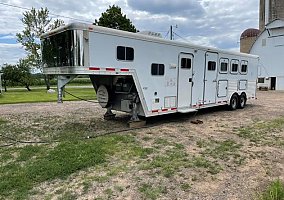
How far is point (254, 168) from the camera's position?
184 inches

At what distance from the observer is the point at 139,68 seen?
7.40m

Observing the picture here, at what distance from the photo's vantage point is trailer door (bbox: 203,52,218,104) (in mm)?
9773

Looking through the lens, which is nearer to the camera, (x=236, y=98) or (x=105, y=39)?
(x=105, y=39)

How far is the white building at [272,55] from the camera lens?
29528 millimetres

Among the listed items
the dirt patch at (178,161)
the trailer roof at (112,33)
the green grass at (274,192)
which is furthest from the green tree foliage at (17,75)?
the green grass at (274,192)

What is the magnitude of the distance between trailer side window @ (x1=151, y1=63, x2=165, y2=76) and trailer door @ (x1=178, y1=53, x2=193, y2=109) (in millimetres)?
794

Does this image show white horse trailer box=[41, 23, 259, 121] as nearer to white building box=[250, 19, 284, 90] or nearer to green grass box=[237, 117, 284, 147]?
green grass box=[237, 117, 284, 147]

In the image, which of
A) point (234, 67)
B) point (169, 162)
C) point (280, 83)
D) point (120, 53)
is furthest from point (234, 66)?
point (280, 83)

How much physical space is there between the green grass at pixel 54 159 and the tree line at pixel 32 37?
76.8 feet

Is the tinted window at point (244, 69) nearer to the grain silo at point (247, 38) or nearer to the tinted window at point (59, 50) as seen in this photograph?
the tinted window at point (59, 50)

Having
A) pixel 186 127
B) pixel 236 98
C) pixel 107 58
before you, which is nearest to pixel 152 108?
pixel 186 127

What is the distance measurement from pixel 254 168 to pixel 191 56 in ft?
16.9

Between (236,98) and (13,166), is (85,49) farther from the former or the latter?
(236,98)

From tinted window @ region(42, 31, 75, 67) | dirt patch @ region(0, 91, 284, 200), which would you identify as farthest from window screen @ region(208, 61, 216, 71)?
tinted window @ region(42, 31, 75, 67)
